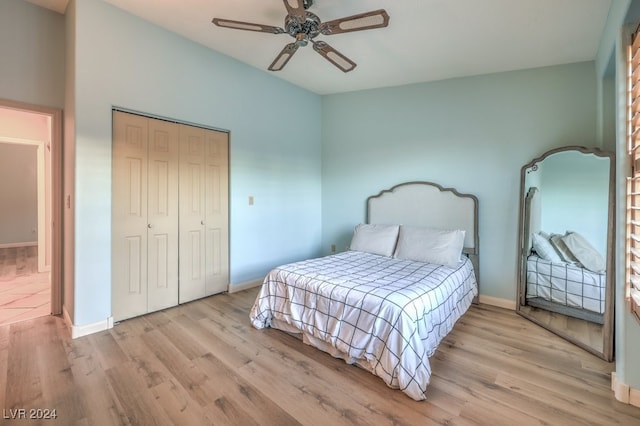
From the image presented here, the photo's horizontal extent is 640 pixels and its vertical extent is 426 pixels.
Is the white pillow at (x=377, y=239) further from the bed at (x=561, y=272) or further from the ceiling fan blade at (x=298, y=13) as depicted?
the ceiling fan blade at (x=298, y=13)

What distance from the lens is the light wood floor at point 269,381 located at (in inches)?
61.2

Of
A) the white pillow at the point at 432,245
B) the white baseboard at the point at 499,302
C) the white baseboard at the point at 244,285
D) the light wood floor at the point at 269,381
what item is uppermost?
the white pillow at the point at 432,245

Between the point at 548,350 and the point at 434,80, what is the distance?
10.1 ft

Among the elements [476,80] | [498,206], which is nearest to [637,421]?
[498,206]

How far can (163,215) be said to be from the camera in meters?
2.89

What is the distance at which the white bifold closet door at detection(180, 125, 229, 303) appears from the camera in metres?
3.07

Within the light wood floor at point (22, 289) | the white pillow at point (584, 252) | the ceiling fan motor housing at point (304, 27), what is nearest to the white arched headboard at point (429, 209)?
the white pillow at point (584, 252)

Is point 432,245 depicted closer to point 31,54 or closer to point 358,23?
point 358,23

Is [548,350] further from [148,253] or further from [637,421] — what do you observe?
[148,253]

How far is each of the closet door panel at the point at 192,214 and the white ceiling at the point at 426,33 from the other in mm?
1055

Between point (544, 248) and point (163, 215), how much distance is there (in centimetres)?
386

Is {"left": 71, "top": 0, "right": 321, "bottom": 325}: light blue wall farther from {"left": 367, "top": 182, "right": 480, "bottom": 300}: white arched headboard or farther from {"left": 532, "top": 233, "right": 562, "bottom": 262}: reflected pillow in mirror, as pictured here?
{"left": 532, "top": 233, "right": 562, "bottom": 262}: reflected pillow in mirror

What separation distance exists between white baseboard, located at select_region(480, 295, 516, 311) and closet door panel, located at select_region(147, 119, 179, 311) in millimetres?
3482

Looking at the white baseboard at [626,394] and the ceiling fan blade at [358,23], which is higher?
the ceiling fan blade at [358,23]
